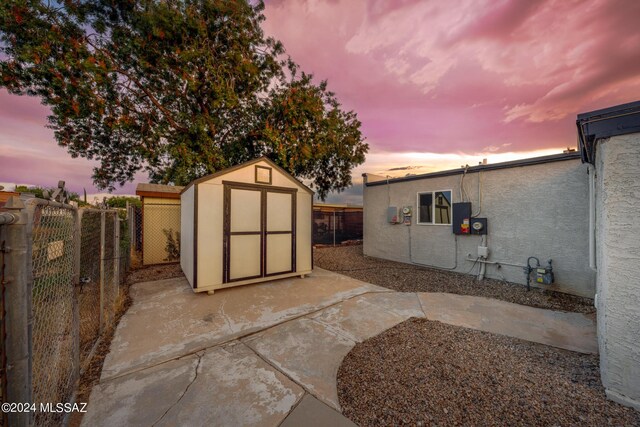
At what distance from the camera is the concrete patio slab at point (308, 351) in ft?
7.07

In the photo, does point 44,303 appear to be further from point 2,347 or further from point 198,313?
point 198,313

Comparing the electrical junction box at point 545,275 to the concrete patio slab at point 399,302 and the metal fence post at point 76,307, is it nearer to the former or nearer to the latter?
the concrete patio slab at point 399,302

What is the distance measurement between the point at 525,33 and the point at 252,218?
22.9 ft

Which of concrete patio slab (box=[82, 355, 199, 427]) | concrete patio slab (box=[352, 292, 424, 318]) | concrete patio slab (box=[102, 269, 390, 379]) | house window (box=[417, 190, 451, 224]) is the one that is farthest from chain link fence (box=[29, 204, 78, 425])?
house window (box=[417, 190, 451, 224])

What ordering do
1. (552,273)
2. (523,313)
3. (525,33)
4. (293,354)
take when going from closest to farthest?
1. (293,354)
2. (523,313)
3. (525,33)
4. (552,273)

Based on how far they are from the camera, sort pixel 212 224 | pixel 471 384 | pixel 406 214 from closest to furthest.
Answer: pixel 471 384 < pixel 212 224 < pixel 406 214

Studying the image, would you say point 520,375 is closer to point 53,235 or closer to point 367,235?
point 53,235

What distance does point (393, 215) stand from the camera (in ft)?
26.3

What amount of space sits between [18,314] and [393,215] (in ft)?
26.6

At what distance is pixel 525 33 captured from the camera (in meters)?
4.49

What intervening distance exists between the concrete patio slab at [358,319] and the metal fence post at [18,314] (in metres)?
2.81

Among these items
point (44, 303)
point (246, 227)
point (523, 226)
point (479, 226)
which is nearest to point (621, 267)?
point (523, 226)

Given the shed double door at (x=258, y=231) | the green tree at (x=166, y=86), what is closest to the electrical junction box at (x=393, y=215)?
the green tree at (x=166, y=86)

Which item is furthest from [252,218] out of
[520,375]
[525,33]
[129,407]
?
[525,33]
